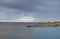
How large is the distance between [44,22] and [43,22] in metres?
1.07

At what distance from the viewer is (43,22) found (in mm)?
49656

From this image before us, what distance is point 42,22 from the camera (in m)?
49.8

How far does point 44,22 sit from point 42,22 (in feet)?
4.27

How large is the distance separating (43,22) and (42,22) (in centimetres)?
39

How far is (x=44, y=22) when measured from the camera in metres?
48.6
